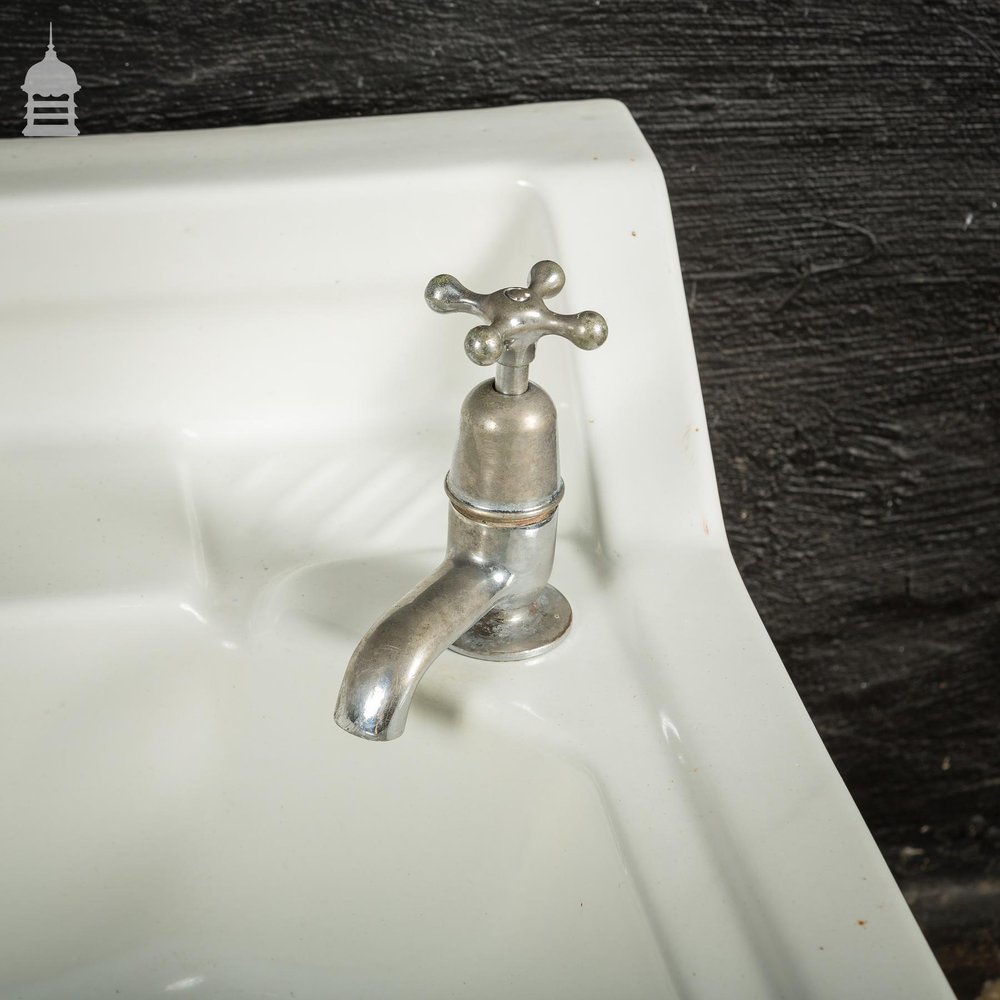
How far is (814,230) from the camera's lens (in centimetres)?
62

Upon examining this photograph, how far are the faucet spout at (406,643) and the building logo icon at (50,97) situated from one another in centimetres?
31

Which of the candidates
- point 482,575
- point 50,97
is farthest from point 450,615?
point 50,97

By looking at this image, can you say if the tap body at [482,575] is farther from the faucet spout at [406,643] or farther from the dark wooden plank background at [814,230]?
the dark wooden plank background at [814,230]

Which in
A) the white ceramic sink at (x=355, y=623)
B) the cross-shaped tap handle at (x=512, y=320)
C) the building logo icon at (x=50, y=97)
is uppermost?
the cross-shaped tap handle at (x=512, y=320)

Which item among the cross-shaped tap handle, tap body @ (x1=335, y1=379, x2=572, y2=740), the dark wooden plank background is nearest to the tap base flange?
tap body @ (x1=335, y1=379, x2=572, y2=740)

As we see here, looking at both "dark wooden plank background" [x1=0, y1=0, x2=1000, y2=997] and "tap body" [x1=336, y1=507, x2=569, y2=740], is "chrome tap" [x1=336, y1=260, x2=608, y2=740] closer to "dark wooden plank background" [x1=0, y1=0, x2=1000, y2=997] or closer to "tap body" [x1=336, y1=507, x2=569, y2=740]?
"tap body" [x1=336, y1=507, x2=569, y2=740]

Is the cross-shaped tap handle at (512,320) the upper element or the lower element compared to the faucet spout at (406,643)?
upper

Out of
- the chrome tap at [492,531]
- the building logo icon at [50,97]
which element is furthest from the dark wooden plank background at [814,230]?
the chrome tap at [492,531]

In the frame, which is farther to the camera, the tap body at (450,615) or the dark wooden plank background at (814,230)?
the dark wooden plank background at (814,230)

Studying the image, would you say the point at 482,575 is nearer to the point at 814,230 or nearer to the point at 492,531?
the point at 492,531

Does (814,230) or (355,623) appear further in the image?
(814,230)

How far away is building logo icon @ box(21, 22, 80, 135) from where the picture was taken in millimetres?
494

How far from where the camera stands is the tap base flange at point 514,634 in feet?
1.26

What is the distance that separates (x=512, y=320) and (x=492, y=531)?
0.08 meters
